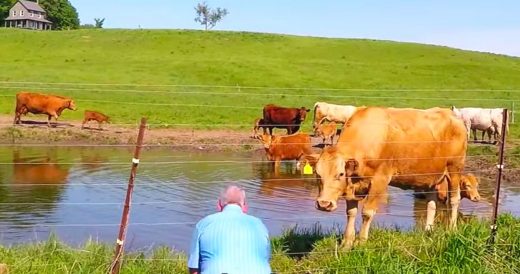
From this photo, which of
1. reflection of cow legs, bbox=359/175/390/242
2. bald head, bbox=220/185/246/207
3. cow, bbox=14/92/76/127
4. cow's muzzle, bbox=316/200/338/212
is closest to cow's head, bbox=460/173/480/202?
reflection of cow legs, bbox=359/175/390/242

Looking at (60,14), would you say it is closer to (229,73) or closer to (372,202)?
(229,73)

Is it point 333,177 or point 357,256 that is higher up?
point 333,177

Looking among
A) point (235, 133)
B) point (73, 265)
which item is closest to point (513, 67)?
point (235, 133)

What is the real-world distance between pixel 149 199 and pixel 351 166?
6992 mm

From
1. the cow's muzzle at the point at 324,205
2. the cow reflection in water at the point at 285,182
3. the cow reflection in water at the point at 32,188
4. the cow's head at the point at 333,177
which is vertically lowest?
the cow reflection in water at the point at 32,188

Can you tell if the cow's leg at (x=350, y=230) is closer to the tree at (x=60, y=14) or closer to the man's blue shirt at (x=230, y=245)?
the man's blue shirt at (x=230, y=245)

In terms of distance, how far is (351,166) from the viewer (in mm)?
9516

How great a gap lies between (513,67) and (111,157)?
44732 millimetres

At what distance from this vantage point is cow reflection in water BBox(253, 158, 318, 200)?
1700 cm

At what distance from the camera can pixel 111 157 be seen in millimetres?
23125

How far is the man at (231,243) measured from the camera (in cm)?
566

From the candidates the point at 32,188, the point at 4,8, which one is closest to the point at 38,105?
the point at 32,188

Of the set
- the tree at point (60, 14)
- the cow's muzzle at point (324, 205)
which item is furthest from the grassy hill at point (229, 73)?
the tree at point (60, 14)

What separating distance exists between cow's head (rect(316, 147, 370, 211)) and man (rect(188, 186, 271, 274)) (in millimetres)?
3331
